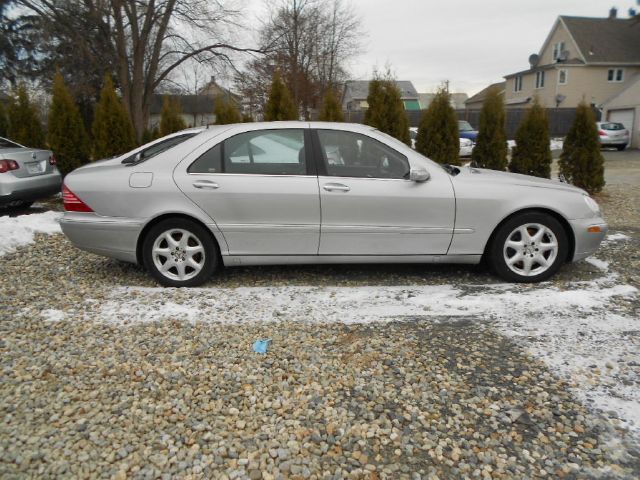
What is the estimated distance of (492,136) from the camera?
908cm

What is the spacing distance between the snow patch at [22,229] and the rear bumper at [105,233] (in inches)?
62.2

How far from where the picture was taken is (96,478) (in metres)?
2.23

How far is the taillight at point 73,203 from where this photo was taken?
455cm

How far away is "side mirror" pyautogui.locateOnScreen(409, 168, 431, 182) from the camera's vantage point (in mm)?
4398

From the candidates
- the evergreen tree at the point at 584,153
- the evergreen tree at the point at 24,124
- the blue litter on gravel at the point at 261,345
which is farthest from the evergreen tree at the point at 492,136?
the evergreen tree at the point at 24,124

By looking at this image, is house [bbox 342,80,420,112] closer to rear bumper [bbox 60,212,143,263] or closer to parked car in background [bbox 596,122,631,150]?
parked car in background [bbox 596,122,631,150]

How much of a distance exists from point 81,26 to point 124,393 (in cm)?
1949

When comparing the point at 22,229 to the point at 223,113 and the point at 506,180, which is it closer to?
the point at 223,113

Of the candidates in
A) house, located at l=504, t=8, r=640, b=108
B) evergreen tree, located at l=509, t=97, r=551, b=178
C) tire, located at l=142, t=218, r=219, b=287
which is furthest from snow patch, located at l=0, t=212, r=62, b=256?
house, located at l=504, t=8, r=640, b=108

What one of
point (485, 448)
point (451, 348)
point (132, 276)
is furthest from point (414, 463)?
point (132, 276)

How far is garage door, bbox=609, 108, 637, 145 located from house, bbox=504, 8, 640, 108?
7082 millimetres

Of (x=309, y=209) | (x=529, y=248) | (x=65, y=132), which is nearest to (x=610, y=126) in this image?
(x=529, y=248)

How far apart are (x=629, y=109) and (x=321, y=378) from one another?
28961mm

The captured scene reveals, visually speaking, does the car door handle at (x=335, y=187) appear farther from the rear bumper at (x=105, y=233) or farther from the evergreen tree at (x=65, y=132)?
the evergreen tree at (x=65, y=132)
